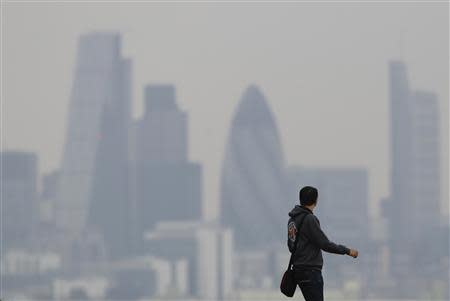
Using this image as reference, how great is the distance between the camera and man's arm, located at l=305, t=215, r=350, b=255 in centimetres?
1298

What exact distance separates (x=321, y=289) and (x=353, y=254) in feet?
1.55

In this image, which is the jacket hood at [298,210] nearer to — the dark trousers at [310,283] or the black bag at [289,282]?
the black bag at [289,282]

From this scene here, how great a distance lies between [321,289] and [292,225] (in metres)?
0.70

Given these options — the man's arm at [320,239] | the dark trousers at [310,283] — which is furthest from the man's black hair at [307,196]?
the dark trousers at [310,283]

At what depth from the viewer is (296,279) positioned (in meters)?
13.3

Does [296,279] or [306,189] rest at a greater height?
[306,189]

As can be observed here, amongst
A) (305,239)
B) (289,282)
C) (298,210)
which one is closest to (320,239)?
(305,239)

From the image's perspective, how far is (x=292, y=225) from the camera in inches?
518

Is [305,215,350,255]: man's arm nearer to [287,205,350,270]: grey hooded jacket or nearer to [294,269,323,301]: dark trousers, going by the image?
[287,205,350,270]: grey hooded jacket

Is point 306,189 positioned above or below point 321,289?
above

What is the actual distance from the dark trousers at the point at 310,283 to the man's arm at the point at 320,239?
12.4 inches

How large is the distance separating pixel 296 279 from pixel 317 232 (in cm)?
59

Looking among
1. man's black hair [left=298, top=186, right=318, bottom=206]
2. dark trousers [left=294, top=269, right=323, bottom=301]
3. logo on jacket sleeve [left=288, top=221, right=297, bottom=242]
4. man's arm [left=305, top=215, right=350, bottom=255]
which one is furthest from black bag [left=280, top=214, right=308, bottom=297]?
man's black hair [left=298, top=186, right=318, bottom=206]

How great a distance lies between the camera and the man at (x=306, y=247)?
13.1 meters
